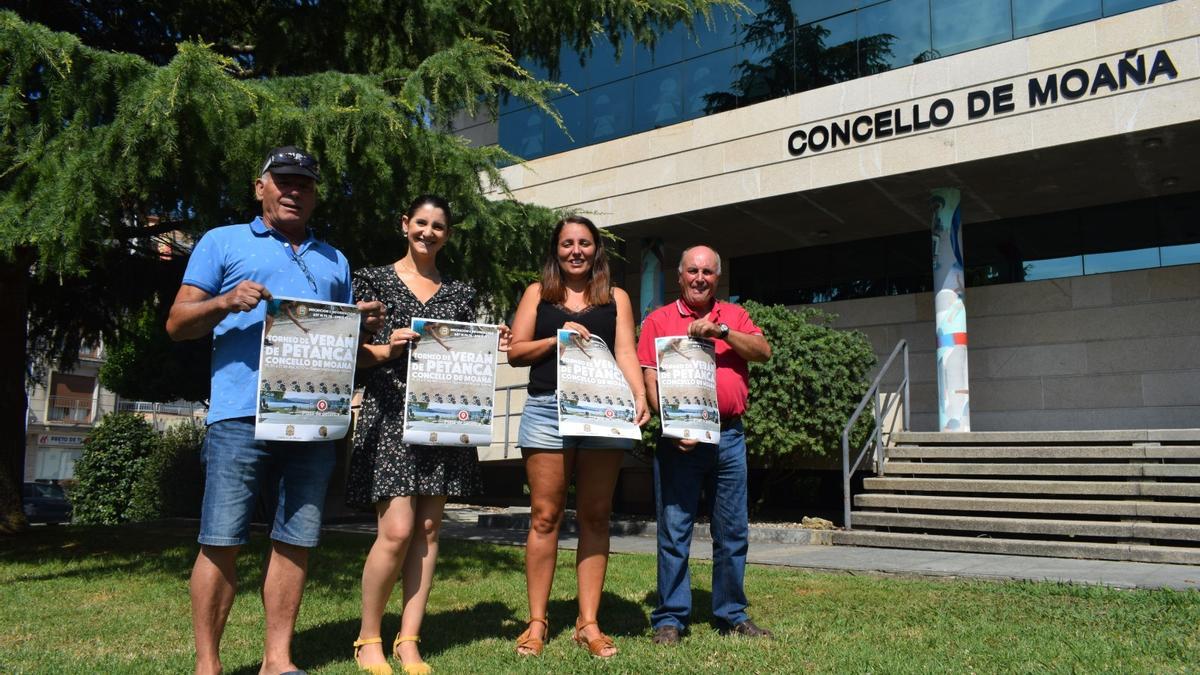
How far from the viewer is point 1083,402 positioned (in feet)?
43.1

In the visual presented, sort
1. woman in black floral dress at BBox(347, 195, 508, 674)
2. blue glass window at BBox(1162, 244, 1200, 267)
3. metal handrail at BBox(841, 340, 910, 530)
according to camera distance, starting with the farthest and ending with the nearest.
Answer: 1. blue glass window at BBox(1162, 244, 1200, 267)
2. metal handrail at BBox(841, 340, 910, 530)
3. woman in black floral dress at BBox(347, 195, 508, 674)

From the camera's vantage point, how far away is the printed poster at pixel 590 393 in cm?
395

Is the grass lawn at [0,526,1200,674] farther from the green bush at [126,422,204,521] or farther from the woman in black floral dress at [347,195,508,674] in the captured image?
the green bush at [126,422,204,521]

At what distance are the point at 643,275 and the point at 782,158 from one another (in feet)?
11.7

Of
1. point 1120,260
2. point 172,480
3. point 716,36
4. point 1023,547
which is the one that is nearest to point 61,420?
point 172,480

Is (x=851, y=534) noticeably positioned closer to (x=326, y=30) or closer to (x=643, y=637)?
(x=643, y=637)

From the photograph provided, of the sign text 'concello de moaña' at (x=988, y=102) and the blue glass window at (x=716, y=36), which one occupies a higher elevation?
the blue glass window at (x=716, y=36)

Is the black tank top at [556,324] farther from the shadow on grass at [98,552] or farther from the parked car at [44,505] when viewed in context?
the parked car at [44,505]

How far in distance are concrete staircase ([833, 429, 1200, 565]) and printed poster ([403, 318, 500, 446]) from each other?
20.0 ft

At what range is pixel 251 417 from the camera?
334cm

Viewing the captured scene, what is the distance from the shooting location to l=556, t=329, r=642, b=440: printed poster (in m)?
3.95

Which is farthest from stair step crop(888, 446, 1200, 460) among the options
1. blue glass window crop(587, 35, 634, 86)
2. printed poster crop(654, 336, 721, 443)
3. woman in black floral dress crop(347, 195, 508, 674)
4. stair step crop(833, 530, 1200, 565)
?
blue glass window crop(587, 35, 634, 86)

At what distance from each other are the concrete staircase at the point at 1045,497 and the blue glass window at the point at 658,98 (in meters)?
6.89

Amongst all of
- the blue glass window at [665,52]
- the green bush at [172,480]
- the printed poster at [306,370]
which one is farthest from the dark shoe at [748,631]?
the green bush at [172,480]
